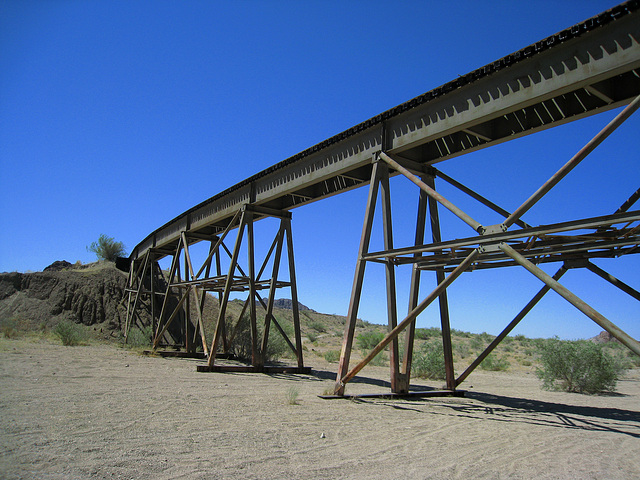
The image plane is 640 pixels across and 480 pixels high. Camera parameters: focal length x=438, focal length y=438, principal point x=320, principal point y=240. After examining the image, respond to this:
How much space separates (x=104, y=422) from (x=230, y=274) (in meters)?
8.19

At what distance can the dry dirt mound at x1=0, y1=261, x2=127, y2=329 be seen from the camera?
23906 mm

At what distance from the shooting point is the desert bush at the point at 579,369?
39.9 feet

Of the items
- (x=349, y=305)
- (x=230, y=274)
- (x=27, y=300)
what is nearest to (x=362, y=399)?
(x=349, y=305)

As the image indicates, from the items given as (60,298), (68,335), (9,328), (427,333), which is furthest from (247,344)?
(427,333)

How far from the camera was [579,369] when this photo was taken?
40.7 feet

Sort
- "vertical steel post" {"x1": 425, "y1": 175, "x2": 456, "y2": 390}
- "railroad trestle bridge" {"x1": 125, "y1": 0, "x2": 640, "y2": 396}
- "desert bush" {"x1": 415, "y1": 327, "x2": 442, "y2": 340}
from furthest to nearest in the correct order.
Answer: "desert bush" {"x1": 415, "y1": 327, "x2": 442, "y2": 340}
"vertical steel post" {"x1": 425, "y1": 175, "x2": 456, "y2": 390}
"railroad trestle bridge" {"x1": 125, "y1": 0, "x2": 640, "y2": 396}

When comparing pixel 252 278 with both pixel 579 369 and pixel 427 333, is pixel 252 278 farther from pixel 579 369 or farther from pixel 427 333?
pixel 427 333

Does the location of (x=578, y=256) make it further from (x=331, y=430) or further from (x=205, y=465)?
(x=205, y=465)

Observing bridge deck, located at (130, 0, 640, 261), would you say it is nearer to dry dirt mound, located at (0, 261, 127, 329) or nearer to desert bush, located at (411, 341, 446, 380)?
desert bush, located at (411, 341, 446, 380)

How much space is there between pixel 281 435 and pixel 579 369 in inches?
422

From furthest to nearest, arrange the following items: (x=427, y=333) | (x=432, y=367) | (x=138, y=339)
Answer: (x=427, y=333)
(x=138, y=339)
(x=432, y=367)

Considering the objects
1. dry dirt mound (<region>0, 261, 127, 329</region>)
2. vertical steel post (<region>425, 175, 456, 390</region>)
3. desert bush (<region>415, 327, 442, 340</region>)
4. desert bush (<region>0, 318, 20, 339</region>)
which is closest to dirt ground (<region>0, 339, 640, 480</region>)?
vertical steel post (<region>425, 175, 456, 390</region>)

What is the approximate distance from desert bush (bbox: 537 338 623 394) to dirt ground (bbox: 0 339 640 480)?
11.2 feet

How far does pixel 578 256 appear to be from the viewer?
26.9 feet
